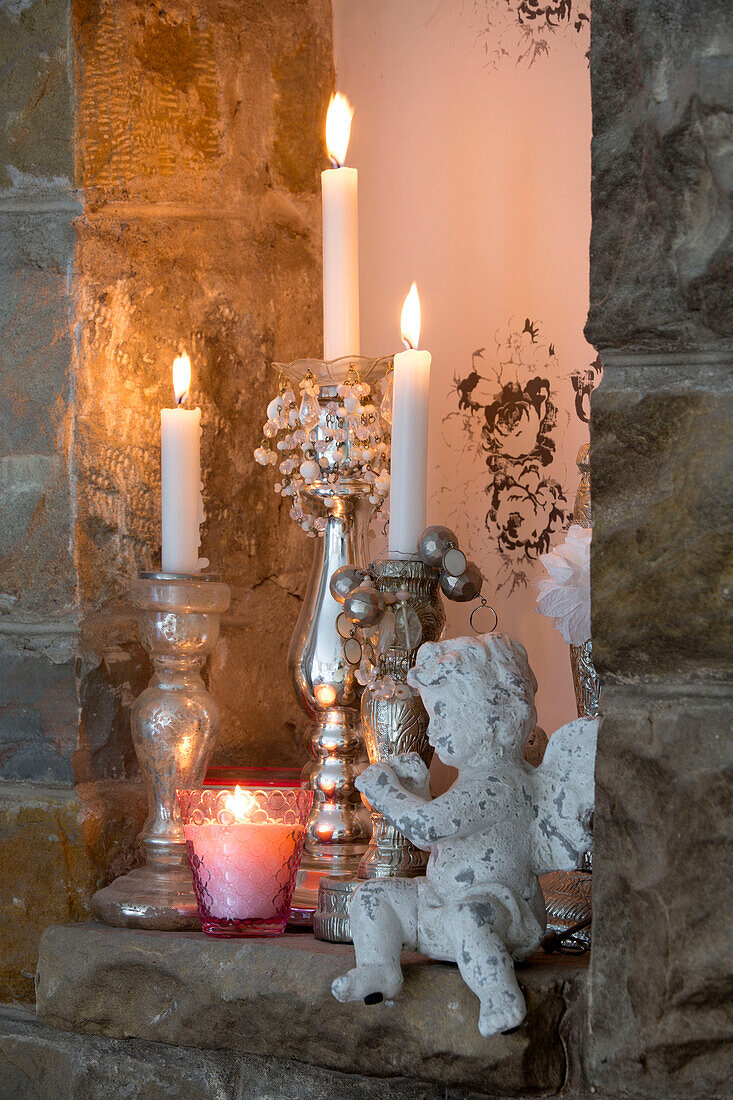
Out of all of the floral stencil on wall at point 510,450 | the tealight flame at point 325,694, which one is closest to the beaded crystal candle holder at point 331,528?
the tealight flame at point 325,694

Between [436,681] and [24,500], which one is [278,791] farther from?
[24,500]

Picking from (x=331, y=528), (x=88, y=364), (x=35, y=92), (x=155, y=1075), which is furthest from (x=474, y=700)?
(x=35, y=92)

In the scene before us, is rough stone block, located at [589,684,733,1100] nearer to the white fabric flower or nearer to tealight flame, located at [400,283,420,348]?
the white fabric flower

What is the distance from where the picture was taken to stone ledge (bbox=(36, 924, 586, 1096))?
84 cm

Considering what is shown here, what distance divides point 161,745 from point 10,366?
0.40 meters

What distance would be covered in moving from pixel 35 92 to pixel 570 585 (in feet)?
2.32

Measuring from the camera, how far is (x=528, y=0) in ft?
4.29

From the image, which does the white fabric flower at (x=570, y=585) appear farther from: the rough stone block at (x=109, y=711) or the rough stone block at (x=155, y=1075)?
the rough stone block at (x=109, y=711)

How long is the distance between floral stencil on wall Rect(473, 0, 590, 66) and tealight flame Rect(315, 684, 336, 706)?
27.2 inches

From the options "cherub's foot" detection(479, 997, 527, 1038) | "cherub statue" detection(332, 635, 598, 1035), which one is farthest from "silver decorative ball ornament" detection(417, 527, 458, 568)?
Answer: "cherub's foot" detection(479, 997, 527, 1038)

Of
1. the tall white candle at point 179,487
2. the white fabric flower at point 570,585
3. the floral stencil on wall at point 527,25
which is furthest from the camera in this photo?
the floral stencil on wall at point 527,25

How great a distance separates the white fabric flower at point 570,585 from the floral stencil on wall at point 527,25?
59 cm

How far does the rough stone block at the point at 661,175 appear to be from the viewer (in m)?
0.73

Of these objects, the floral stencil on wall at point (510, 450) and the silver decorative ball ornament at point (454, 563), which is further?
the floral stencil on wall at point (510, 450)
